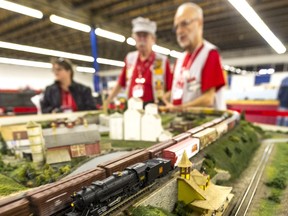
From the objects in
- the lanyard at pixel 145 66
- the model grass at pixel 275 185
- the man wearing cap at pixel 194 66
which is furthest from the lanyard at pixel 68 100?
the model grass at pixel 275 185

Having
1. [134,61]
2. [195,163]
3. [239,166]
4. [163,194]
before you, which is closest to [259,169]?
[239,166]

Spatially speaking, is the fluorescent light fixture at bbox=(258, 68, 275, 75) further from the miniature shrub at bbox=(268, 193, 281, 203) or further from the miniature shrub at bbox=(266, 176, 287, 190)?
the miniature shrub at bbox=(268, 193, 281, 203)

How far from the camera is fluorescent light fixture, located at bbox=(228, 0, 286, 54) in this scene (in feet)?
28.1

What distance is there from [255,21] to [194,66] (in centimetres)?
831

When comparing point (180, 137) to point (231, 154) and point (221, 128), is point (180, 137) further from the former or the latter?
point (221, 128)

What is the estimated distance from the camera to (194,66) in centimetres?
534

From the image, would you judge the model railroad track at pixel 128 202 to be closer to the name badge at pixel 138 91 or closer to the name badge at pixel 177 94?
the name badge at pixel 138 91

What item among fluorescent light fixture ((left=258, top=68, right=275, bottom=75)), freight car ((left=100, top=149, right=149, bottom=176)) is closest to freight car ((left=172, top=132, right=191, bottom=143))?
freight car ((left=100, top=149, right=149, bottom=176))

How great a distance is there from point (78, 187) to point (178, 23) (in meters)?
4.43

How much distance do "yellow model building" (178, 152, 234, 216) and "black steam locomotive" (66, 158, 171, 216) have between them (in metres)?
0.24

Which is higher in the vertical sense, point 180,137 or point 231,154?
point 180,137

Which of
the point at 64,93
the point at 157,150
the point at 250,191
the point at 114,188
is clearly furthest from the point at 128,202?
the point at 64,93

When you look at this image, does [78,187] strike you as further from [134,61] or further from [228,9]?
[228,9]

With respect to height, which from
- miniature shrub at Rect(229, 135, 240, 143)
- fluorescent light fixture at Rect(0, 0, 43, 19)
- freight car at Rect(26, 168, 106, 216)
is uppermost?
fluorescent light fixture at Rect(0, 0, 43, 19)
